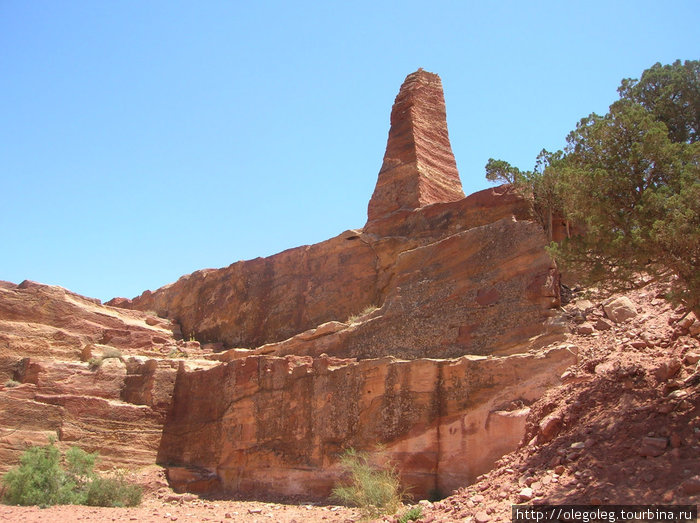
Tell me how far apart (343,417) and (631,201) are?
8.76 meters

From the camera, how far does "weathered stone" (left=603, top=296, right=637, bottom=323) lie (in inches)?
572

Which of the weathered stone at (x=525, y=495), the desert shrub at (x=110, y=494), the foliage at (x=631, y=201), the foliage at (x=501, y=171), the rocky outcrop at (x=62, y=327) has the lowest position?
the desert shrub at (x=110, y=494)

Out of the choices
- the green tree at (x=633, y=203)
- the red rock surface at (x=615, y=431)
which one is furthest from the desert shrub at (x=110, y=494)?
the green tree at (x=633, y=203)

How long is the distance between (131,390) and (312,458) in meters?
7.59

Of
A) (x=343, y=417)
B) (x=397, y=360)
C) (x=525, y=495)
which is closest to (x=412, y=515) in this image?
(x=525, y=495)

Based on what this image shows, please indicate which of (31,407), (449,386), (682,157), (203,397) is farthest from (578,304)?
(31,407)

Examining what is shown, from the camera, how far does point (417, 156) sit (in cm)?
2633

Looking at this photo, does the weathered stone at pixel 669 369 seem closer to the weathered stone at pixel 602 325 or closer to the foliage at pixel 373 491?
the weathered stone at pixel 602 325

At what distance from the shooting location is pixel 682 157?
11289 millimetres

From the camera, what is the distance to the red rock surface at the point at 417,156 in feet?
83.6

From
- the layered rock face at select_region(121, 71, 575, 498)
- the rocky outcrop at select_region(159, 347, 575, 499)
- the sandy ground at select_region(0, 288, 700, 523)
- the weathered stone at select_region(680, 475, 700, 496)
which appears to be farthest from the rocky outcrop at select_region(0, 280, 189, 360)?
the weathered stone at select_region(680, 475, 700, 496)

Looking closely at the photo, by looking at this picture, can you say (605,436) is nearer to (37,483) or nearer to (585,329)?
(585,329)

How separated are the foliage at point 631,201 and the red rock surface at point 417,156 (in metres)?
12.4

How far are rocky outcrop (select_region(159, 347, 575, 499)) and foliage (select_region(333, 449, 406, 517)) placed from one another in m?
0.53
